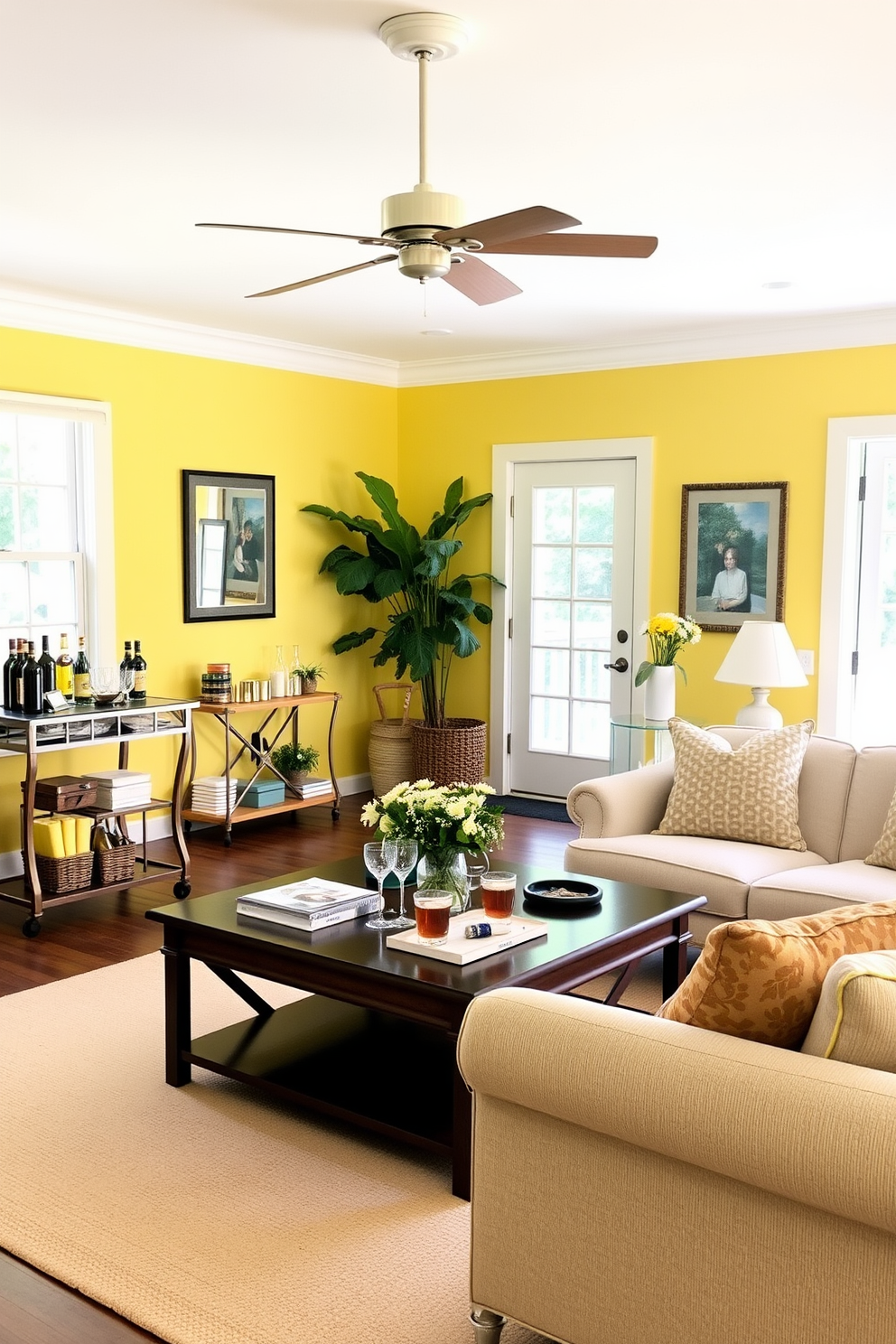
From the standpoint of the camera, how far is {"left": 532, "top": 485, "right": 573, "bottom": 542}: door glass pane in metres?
6.87

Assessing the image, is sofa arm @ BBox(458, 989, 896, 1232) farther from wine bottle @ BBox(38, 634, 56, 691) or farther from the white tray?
wine bottle @ BBox(38, 634, 56, 691)

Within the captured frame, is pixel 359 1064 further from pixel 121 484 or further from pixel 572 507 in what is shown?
pixel 572 507

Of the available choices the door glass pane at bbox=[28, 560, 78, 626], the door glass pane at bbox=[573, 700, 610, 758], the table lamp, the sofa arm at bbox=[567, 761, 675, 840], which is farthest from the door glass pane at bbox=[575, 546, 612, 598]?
the door glass pane at bbox=[28, 560, 78, 626]

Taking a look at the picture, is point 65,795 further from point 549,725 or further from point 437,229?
point 549,725

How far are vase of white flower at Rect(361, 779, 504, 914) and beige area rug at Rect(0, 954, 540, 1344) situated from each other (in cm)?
67

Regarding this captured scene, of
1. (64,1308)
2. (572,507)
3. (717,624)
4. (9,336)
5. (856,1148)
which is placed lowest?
(64,1308)

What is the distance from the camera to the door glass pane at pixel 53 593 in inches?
222

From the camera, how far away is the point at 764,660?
507 centimetres

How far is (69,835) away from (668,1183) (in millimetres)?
3482

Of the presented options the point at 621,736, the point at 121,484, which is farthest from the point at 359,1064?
the point at 121,484

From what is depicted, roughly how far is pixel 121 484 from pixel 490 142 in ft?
Result: 9.98

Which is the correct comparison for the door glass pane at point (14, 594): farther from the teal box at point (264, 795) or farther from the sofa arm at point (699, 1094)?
the sofa arm at point (699, 1094)

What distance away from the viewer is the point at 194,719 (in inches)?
247

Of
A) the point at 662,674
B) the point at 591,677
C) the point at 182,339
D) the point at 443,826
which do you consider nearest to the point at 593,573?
the point at 591,677
